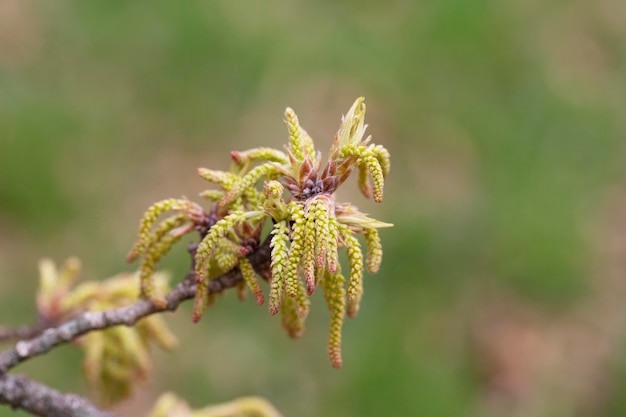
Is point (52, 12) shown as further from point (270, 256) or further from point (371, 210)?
point (270, 256)

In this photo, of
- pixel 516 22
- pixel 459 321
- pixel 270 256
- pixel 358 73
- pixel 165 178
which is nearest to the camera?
pixel 270 256

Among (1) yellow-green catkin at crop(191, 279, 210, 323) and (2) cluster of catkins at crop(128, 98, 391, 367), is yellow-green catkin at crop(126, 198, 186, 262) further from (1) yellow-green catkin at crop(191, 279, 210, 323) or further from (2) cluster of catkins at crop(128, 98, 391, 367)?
(1) yellow-green catkin at crop(191, 279, 210, 323)

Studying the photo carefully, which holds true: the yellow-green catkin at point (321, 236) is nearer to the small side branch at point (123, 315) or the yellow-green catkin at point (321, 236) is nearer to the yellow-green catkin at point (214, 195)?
the small side branch at point (123, 315)

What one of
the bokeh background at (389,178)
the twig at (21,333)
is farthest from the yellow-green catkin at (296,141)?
the bokeh background at (389,178)

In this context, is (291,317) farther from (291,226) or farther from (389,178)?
(389,178)

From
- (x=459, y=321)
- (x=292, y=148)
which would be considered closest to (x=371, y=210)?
(x=459, y=321)
